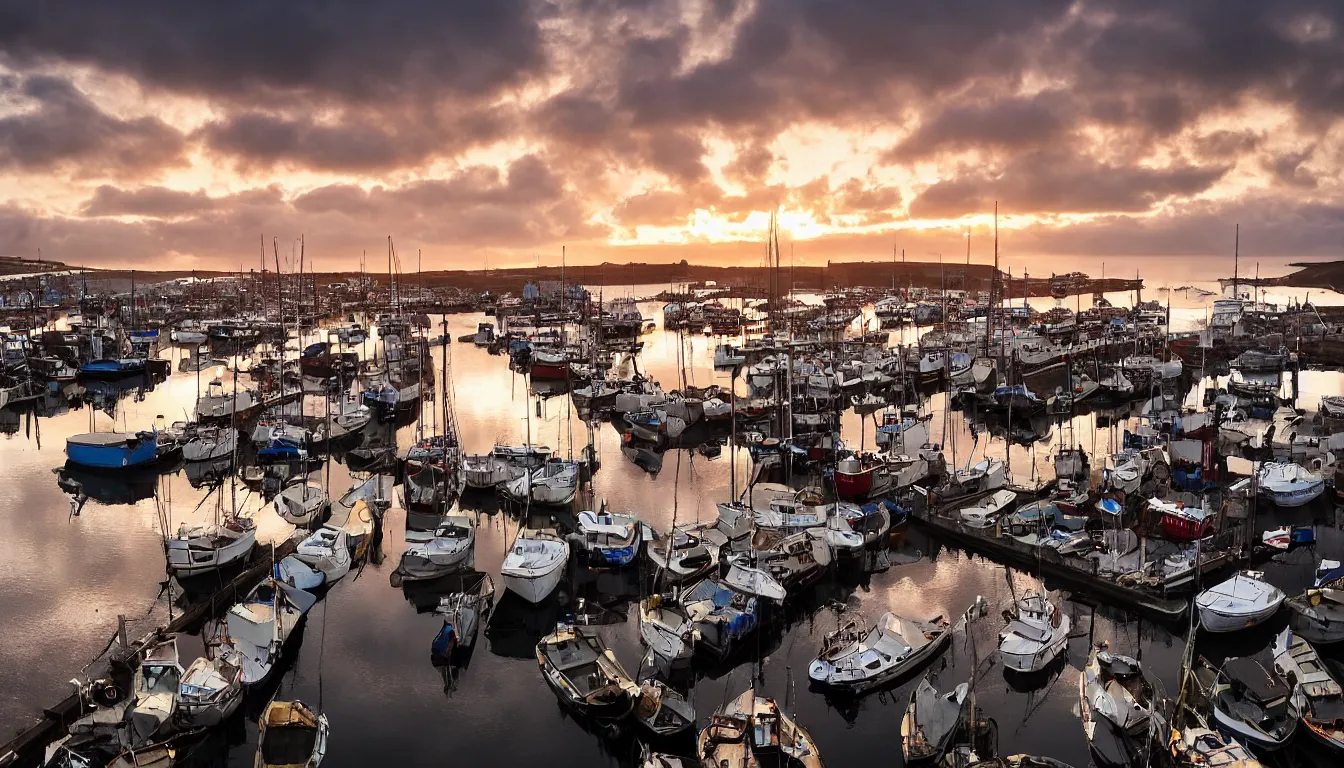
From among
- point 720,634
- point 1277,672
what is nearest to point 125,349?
point 720,634

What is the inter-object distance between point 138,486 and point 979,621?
31582mm

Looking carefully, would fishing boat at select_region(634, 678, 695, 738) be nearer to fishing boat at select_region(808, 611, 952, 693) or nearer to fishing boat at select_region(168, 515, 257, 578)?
fishing boat at select_region(808, 611, 952, 693)

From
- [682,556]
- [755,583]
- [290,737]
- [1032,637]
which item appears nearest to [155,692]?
[290,737]

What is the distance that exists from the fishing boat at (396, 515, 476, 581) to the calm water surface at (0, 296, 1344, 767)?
0.72 m

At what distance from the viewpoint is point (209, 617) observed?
74.5 ft

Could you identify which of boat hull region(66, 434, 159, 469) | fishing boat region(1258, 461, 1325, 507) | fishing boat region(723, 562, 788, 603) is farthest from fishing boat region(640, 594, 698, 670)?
boat hull region(66, 434, 159, 469)

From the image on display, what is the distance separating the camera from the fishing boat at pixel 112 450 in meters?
36.4

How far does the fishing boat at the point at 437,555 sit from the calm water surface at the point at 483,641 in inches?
28.5

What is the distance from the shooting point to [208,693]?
1769cm

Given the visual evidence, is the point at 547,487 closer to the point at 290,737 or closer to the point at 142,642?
the point at 142,642

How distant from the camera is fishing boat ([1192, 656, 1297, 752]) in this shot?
16641mm

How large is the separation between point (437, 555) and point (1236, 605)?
2064cm

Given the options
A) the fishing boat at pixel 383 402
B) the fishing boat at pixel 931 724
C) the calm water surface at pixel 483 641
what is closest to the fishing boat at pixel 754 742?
the calm water surface at pixel 483 641

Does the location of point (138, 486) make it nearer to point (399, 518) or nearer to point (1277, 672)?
point (399, 518)
